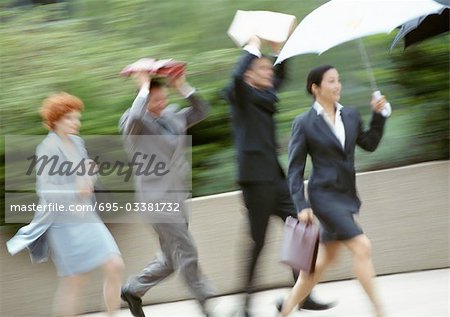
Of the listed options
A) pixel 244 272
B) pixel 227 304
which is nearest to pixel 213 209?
pixel 227 304

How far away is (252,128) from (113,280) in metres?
1.26

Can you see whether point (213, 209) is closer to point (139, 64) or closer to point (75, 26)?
point (139, 64)

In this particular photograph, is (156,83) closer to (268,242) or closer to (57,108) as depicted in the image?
(57,108)

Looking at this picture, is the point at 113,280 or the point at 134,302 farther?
the point at 134,302

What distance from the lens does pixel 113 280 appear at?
6.23 m

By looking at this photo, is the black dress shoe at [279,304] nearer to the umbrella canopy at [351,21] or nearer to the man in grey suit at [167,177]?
the man in grey suit at [167,177]

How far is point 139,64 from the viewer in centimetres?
645

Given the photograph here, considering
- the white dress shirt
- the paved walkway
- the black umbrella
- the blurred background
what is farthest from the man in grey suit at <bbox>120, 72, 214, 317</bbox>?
the black umbrella

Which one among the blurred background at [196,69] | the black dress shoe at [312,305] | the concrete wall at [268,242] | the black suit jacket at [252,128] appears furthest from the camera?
the blurred background at [196,69]

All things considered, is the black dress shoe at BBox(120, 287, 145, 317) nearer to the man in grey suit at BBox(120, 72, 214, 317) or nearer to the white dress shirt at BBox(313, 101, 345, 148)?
the man in grey suit at BBox(120, 72, 214, 317)

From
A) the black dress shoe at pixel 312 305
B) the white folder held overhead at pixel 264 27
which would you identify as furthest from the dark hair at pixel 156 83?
the black dress shoe at pixel 312 305

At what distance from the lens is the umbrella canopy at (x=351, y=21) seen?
5.90 metres

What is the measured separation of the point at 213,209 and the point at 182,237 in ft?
4.13

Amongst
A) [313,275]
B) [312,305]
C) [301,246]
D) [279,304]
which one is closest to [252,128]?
[301,246]
